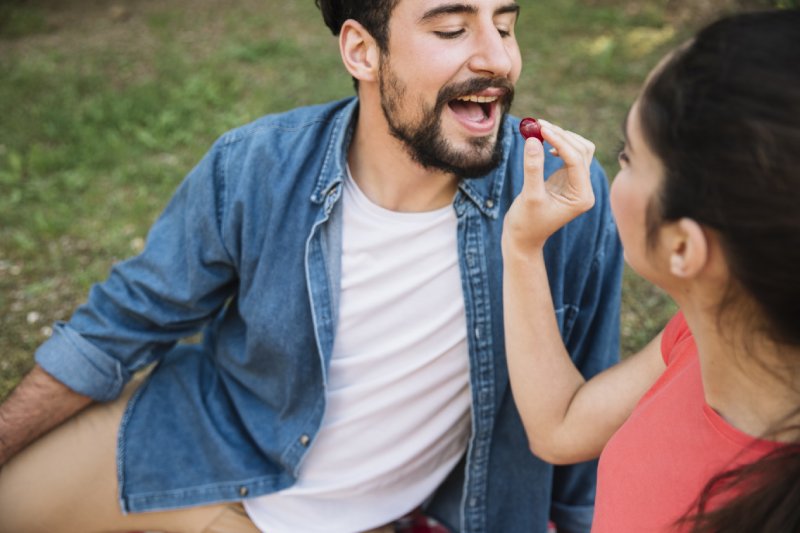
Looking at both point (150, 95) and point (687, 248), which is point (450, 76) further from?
point (150, 95)

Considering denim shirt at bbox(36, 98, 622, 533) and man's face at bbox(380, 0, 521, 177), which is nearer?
man's face at bbox(380, 0, 521, 177)

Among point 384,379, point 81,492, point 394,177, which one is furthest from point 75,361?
point 394,177

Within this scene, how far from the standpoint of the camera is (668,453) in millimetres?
1583

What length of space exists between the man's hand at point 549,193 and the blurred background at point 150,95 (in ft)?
5.34

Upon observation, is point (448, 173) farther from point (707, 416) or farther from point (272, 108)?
point (272, 108)

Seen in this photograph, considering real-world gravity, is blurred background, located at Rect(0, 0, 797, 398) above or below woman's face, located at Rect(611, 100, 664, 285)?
below

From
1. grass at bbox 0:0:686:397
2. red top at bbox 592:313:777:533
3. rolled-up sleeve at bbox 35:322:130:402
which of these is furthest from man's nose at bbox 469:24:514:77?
grass at bbox 0:0:686:397

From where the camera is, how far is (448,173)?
246 centimetres

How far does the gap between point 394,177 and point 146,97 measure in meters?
4.16

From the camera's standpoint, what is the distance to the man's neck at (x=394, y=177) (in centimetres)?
250

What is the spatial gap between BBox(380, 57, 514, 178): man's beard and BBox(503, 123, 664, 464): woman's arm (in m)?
0.43

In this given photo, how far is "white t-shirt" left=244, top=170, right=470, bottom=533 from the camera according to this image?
2494mm

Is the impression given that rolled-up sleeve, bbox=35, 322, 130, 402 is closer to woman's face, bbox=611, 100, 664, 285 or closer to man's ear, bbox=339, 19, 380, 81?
man's ear, bbox=339, 19, 380, 81

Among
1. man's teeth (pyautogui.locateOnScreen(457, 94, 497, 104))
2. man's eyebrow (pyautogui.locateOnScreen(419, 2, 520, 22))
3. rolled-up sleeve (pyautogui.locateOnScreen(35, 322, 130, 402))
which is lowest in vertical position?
rolled-up sleeve (pyautogui.locateOnScreen(35, 322, 130, 402))
